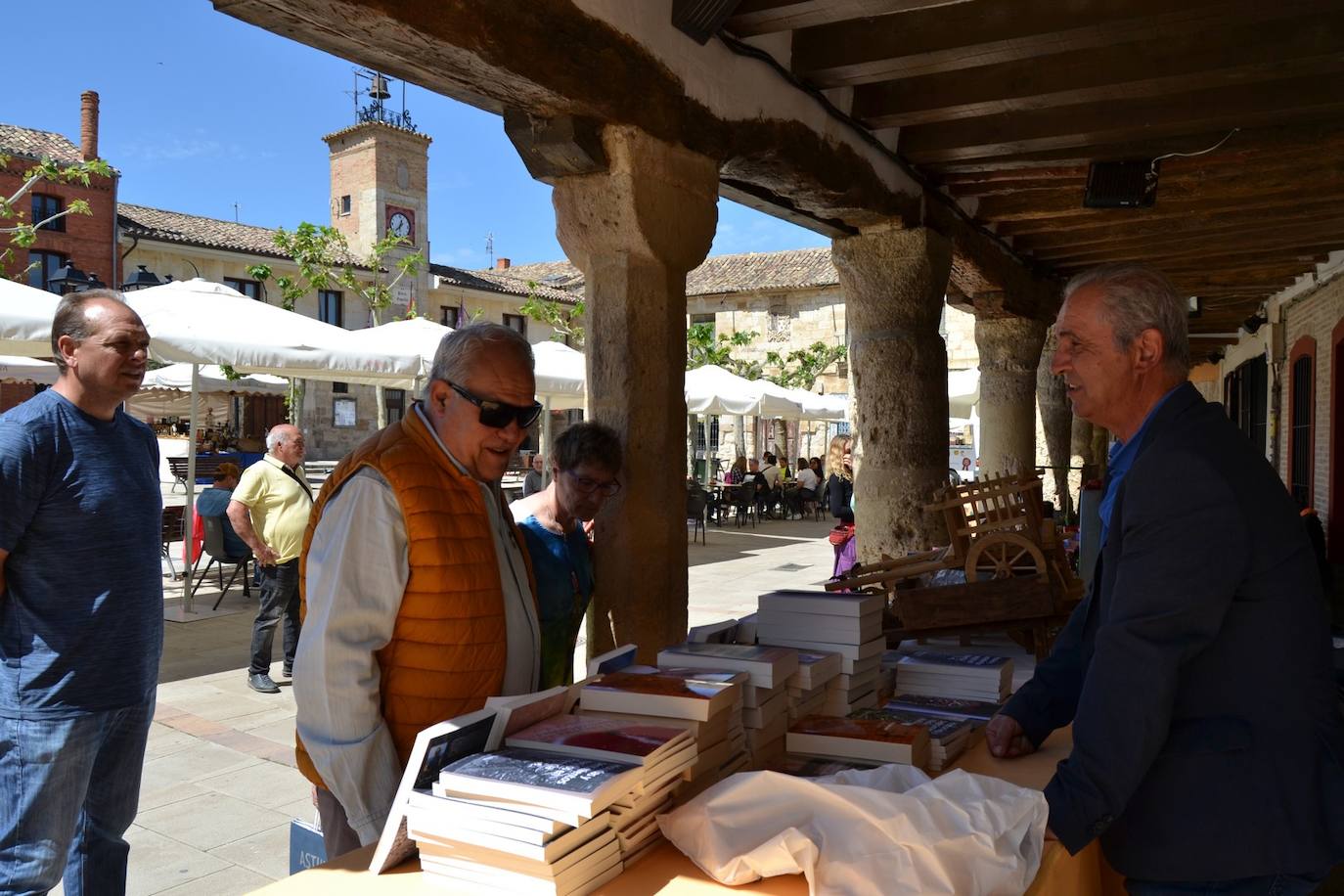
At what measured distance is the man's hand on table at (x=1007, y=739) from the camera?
211 centimetres

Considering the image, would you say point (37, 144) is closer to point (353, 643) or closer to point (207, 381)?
point (207, 381)

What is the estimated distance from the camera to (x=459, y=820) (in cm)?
151

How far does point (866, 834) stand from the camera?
4.81ft

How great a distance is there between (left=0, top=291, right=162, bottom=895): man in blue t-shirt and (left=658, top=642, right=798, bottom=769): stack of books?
56.6 inches

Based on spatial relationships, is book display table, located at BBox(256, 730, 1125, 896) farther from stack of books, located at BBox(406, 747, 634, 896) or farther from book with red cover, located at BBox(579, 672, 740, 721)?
book with red cover, located at BBox(579, 672, 740, 721)

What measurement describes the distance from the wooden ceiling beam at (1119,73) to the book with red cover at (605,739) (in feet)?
10.7

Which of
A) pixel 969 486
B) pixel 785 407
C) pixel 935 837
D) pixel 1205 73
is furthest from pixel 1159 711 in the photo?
pixel 785 407

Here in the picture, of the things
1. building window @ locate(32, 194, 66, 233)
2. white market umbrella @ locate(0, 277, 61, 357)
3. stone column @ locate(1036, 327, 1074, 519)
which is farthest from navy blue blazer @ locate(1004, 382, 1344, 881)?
building window @ locate(32, 194, 66, 233)

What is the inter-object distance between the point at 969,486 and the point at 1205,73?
182 cm

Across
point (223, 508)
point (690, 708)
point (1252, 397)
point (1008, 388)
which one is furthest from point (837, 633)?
point (1252, 397)

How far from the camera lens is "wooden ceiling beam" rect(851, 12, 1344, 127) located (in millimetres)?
3541

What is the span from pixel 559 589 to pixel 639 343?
0.78 m

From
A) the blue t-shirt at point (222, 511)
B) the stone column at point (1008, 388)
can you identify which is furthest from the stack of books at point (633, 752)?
the blue t-shirt at point (222, 511)

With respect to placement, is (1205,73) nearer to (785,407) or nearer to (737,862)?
(737,862)
